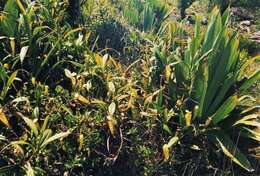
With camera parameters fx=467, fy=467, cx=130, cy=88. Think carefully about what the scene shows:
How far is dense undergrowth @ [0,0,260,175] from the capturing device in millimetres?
3812

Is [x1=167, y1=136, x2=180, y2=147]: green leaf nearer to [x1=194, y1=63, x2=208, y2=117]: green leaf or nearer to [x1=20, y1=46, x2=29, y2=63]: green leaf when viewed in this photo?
[x1=194, y1=63, x2=208, y2=117]: green leaf

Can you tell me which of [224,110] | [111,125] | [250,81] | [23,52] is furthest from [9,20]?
[250,81]

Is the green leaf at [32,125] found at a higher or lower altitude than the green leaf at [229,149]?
higher

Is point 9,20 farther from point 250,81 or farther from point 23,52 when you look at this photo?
point 250,81

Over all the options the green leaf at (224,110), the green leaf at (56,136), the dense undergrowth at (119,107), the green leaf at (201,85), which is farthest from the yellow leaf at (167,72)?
the green leaf at (56,136)

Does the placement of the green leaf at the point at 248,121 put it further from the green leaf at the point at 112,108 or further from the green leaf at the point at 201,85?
the green leaf at the point at 112,108

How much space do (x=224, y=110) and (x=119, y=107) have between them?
3.03ft

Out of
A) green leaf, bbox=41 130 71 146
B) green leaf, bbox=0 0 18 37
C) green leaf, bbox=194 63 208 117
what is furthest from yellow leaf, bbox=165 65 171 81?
green leaf, bbox=0 0 18 37

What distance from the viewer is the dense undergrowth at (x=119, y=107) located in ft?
12.5

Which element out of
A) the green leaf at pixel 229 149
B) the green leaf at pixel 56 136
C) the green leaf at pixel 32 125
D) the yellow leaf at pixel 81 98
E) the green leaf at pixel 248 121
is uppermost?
the yellow leaf at pixel 81 98

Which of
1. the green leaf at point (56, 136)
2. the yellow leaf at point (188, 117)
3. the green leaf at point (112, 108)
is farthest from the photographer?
the yellow leaf at point (188, 117)

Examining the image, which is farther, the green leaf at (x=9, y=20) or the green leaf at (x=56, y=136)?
the green leaf at (x=9, y=20)

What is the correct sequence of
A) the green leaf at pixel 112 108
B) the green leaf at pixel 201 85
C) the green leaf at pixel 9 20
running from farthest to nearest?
1. the green leaf at pixel 9 20
2. the green leaf at pixel 201 85
3. the green leaf at pixel 112 108

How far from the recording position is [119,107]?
Result: 4.11 m
